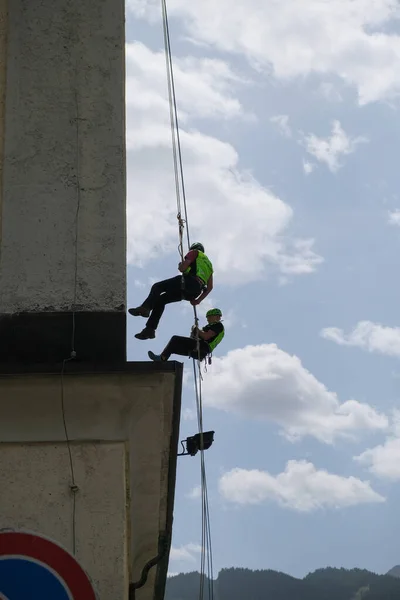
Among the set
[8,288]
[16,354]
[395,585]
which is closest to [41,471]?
[16,354]

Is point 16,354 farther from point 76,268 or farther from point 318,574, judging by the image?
point 318,574

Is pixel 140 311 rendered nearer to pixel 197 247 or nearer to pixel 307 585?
pixel 197 247

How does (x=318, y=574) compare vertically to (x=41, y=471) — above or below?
above

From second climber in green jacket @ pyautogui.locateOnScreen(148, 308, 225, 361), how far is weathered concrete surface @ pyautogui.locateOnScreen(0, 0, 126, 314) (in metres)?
3.31

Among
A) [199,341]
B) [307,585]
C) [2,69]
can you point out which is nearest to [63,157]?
[2,69]

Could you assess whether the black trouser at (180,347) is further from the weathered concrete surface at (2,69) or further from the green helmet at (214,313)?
the weathered concrete surface at (2,69)

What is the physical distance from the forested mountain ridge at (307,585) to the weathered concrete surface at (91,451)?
65.8m

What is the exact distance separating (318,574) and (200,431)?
74123mm

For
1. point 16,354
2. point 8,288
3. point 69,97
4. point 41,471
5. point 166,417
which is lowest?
point 41,471

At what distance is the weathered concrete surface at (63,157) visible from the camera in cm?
800

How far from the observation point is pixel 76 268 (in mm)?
8023

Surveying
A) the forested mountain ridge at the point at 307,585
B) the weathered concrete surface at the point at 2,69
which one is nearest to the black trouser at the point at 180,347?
the weathered concrete surface at the point at 2,69

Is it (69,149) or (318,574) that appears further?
(318,574)

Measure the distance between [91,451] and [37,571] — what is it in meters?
0.95
